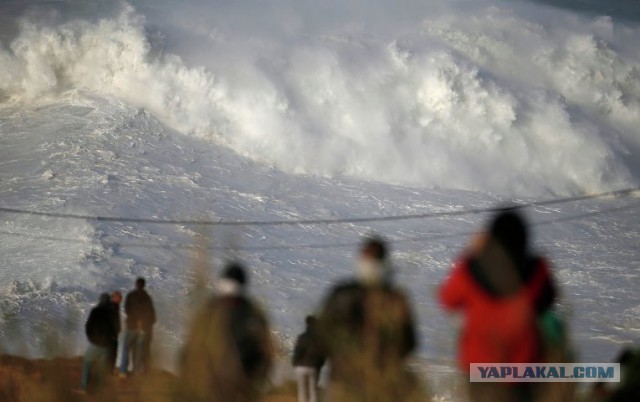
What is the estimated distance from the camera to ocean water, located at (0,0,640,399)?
70.5 feet

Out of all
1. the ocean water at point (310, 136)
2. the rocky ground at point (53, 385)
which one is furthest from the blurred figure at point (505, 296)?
the ocean water at point (310, 136)

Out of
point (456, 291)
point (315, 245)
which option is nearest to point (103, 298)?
point (456, 291)

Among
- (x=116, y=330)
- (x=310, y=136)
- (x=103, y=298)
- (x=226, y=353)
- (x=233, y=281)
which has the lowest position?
(x=226, y=353)

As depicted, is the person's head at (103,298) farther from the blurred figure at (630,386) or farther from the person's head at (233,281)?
the blurred figure at (630,386)

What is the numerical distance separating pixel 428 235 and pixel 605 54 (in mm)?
16017

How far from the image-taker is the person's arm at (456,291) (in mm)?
4359

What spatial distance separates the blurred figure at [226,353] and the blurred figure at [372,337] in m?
0.33

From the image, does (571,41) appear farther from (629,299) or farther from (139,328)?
(139,328)

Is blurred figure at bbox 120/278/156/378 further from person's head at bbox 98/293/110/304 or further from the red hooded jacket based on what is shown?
the red hooded jacket

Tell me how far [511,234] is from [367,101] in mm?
28745

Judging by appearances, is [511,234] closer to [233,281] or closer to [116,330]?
[233,281]

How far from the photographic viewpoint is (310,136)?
3128 centimetres

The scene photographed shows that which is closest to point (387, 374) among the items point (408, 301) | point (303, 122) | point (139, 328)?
point (408, 301)

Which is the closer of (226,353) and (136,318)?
(226,353)
